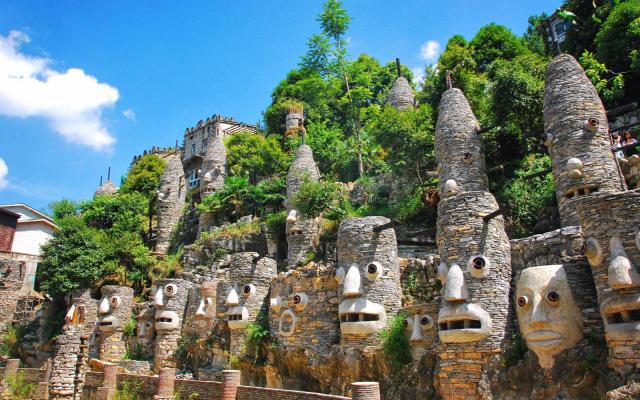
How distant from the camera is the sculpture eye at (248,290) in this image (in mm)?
18922

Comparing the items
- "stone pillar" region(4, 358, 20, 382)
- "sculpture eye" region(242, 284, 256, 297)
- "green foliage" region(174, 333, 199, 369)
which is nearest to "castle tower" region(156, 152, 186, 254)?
"stone pillar" region(4, 358, 20, 382)

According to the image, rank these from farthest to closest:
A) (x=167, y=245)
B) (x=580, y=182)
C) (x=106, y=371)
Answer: (x=167, y=245)
(x=106, y=371)
(x=580, y=182)

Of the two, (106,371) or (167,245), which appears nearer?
(106,371)

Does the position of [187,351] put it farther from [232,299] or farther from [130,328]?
[130,328]

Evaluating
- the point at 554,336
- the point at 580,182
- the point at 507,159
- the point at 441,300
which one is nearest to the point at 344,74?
the point at 507,159

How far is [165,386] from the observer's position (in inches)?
632

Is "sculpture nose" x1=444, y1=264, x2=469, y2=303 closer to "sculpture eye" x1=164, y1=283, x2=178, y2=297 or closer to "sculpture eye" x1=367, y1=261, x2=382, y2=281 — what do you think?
"sculpture eye" x1=367, y1=261, x2=382, y2=281

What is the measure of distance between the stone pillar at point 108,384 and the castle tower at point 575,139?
1520cm

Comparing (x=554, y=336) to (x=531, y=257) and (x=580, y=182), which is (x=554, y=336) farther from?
(x=580, y=182)

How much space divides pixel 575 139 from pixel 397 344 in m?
7.81

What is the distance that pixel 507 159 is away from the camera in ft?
69.1

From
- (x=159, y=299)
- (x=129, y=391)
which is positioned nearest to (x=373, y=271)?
(x=129, y=391)

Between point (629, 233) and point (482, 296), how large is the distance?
3478 millimetres

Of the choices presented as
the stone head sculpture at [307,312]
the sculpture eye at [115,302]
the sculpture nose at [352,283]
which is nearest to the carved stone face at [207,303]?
the stone head sculpture at [307,312]
